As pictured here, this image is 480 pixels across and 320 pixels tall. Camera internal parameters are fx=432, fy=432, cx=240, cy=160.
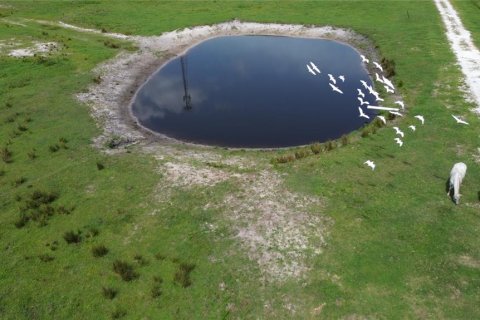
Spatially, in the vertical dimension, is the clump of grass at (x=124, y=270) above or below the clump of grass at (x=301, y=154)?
below

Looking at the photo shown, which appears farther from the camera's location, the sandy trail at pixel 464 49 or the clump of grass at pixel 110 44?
the clump of grass at pixel 110 44

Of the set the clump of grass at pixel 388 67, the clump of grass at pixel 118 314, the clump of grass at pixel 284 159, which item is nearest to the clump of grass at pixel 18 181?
the clump of grass at pixel 118 314

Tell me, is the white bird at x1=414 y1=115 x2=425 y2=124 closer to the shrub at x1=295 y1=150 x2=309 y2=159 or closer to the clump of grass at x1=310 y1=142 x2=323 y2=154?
the clump of grass at x1=310 y1=142 x2=323 y2=154

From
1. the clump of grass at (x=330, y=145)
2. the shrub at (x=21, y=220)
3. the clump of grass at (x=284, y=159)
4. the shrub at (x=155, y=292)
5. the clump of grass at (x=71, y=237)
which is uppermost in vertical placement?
the clump of grass at (x=330, y=145)

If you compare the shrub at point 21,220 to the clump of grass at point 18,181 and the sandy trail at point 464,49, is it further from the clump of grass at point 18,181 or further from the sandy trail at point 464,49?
the sandy trail at point 464,49

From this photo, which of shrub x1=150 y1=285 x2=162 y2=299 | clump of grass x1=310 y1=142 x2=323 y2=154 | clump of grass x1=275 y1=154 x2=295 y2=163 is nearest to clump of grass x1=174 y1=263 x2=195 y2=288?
shrub x1=150 y1=285 x2=162 y2=299
